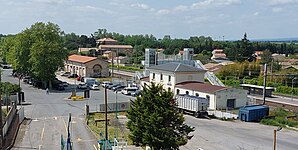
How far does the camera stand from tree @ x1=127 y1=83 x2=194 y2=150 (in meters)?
19.1

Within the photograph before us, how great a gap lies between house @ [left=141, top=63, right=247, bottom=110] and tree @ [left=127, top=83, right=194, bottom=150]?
66.3ft

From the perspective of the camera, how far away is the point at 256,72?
7162 cm

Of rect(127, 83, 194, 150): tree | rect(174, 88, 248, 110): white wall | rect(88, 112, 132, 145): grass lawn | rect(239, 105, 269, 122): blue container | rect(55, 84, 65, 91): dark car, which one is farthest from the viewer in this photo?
rect(55, 84, 65, 91): dark car

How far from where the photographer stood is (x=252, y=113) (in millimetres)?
34594

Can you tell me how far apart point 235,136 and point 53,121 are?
15841 millimetres

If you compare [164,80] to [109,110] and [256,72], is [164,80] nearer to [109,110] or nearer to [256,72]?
[109,110]

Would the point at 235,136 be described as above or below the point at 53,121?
below

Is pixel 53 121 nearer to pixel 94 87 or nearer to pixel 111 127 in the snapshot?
pixel 111 127

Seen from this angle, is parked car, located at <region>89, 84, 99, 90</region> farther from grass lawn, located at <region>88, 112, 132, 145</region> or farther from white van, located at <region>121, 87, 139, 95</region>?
grass lawn, located at <region>88, 112, 132, 145</region>

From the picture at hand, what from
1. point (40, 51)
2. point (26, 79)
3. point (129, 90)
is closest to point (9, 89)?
point (40, 51)

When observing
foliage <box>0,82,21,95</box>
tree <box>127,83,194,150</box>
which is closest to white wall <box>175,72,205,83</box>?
foliage <box>0,82,21,95</box>

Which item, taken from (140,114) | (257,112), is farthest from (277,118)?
(140,114)

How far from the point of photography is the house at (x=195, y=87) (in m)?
39.6

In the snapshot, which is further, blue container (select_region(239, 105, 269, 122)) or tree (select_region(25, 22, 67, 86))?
tree (select_region(25, 22, 67, 86))
